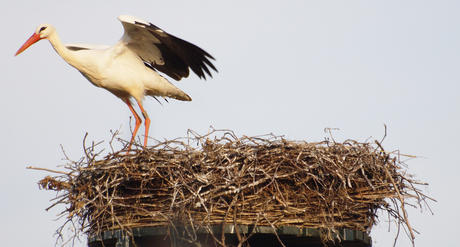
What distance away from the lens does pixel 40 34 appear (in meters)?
5.95

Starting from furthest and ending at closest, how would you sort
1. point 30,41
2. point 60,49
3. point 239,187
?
point 30,41
point 60,49
point 239,187

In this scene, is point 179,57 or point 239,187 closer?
point 239,187

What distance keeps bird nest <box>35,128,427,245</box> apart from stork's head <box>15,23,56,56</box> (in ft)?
6.47

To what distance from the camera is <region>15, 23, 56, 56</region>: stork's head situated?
19.5ft

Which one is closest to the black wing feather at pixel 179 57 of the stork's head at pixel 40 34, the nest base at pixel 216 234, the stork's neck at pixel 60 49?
the stork's neck at pixel 60 49

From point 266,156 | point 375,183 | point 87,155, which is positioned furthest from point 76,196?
point 375,183

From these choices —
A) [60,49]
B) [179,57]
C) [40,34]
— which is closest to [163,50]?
[179,57]

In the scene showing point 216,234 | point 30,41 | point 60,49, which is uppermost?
point 30,41

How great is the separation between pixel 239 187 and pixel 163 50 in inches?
98.3

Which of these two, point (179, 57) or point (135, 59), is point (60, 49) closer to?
point (135, 59)

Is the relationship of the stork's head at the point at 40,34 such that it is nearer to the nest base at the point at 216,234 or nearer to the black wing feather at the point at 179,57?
the black wing feather at the point at 179,57

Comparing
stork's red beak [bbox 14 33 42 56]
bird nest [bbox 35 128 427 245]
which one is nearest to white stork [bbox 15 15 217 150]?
stork's red beak [bbox 14 33 42 56]

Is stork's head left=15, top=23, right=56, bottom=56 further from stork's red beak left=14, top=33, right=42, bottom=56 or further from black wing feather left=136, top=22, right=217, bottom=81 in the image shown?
black wing feather left=136, top=22, right=217, bottom=81

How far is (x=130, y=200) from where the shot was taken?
432 centimetres
